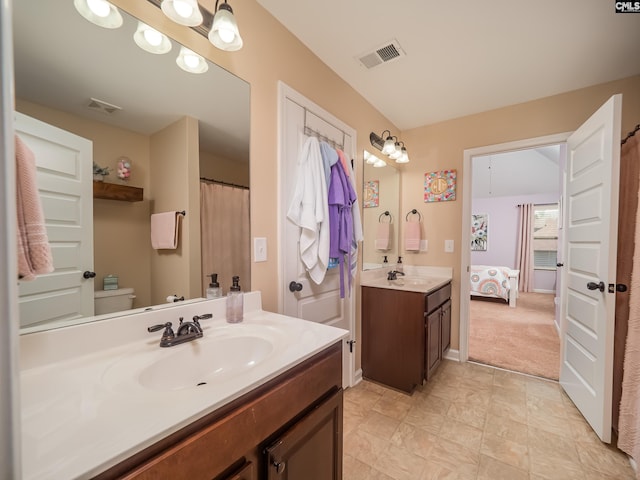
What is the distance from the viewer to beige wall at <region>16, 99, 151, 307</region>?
0.89 m

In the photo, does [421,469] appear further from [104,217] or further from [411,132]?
[411,132]

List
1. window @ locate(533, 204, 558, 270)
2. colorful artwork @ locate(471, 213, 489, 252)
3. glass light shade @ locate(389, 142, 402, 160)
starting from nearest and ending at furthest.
Result: glass light shade @ locate(389, 142, 402, 160)
window @ locate(533, 204, 558, 270)
colorful artwork @ locate(471, 213, 489, 252)

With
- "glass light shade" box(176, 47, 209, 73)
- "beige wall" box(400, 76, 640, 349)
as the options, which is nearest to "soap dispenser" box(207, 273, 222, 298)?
"glass light shade" box(176, 47, 209, 73)

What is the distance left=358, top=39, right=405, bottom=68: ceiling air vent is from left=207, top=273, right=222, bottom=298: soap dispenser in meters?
1.72

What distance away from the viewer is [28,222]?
18.6 inches

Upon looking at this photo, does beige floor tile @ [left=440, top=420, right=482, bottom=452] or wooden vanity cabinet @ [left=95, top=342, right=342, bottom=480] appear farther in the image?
beige floor tile @ [left=440, top=420, right=482, bottom=452]

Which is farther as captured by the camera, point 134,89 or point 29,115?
point 134,89

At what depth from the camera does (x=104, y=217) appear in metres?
0.92

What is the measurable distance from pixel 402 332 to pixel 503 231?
5781mm

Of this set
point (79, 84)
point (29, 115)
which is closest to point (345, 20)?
point (79, 84)

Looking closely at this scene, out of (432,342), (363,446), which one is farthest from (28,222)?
(432,342)

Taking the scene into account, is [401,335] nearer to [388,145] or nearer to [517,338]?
[388,145]

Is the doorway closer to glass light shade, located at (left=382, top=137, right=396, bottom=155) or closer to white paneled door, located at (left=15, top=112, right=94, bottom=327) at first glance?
glass light shade, located at (left=382, top=137, right=396, bottom=155)

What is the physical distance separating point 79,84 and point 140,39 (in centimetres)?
28
